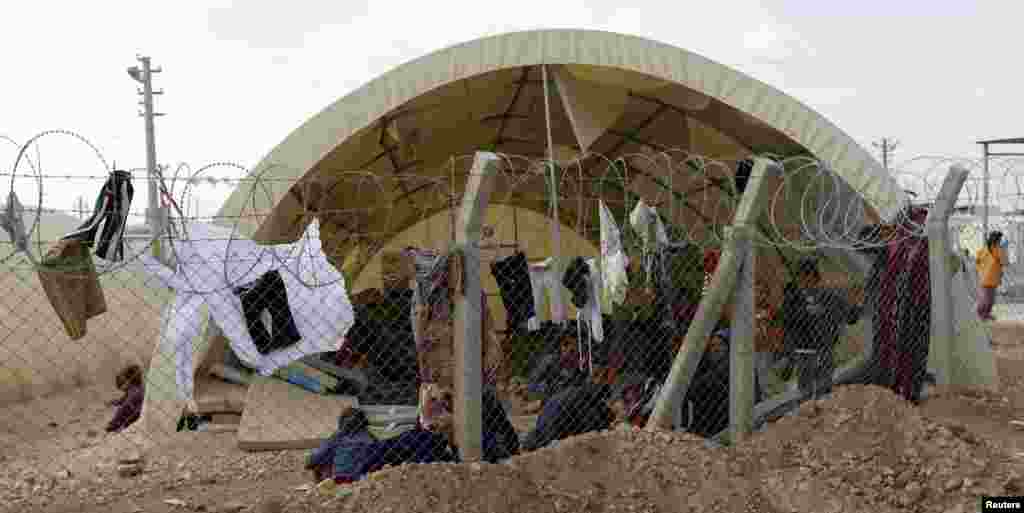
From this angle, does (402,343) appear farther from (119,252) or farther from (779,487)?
(779,487)

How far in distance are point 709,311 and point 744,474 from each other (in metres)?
0.89

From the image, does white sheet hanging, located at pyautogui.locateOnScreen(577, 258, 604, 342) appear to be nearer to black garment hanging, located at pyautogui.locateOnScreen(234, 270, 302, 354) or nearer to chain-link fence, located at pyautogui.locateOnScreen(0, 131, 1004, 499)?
chain-link fence, located at pyautogui.locateOnScreen(0, 131, 1004, 499)

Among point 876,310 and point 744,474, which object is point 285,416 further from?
point 876,310

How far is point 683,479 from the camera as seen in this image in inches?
182

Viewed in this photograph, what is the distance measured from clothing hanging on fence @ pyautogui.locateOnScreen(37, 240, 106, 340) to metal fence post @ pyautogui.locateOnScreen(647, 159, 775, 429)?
10.4 feet

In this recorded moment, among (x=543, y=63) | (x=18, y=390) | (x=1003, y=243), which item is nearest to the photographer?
(x=543, y=63)

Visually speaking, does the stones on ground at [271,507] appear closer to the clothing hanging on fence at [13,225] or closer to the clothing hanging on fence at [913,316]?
the clothing hanging on fence at [13,225]

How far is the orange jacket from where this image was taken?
43.8ft

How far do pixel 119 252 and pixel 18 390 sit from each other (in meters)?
7.05

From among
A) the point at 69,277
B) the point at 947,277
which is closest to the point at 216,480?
the point at 69,277

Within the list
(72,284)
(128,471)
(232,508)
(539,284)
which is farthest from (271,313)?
(539,284)

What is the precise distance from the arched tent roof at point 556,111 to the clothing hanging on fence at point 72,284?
7.80 feet

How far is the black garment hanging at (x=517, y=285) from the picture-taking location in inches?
363

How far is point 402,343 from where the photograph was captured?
27.4 ft
